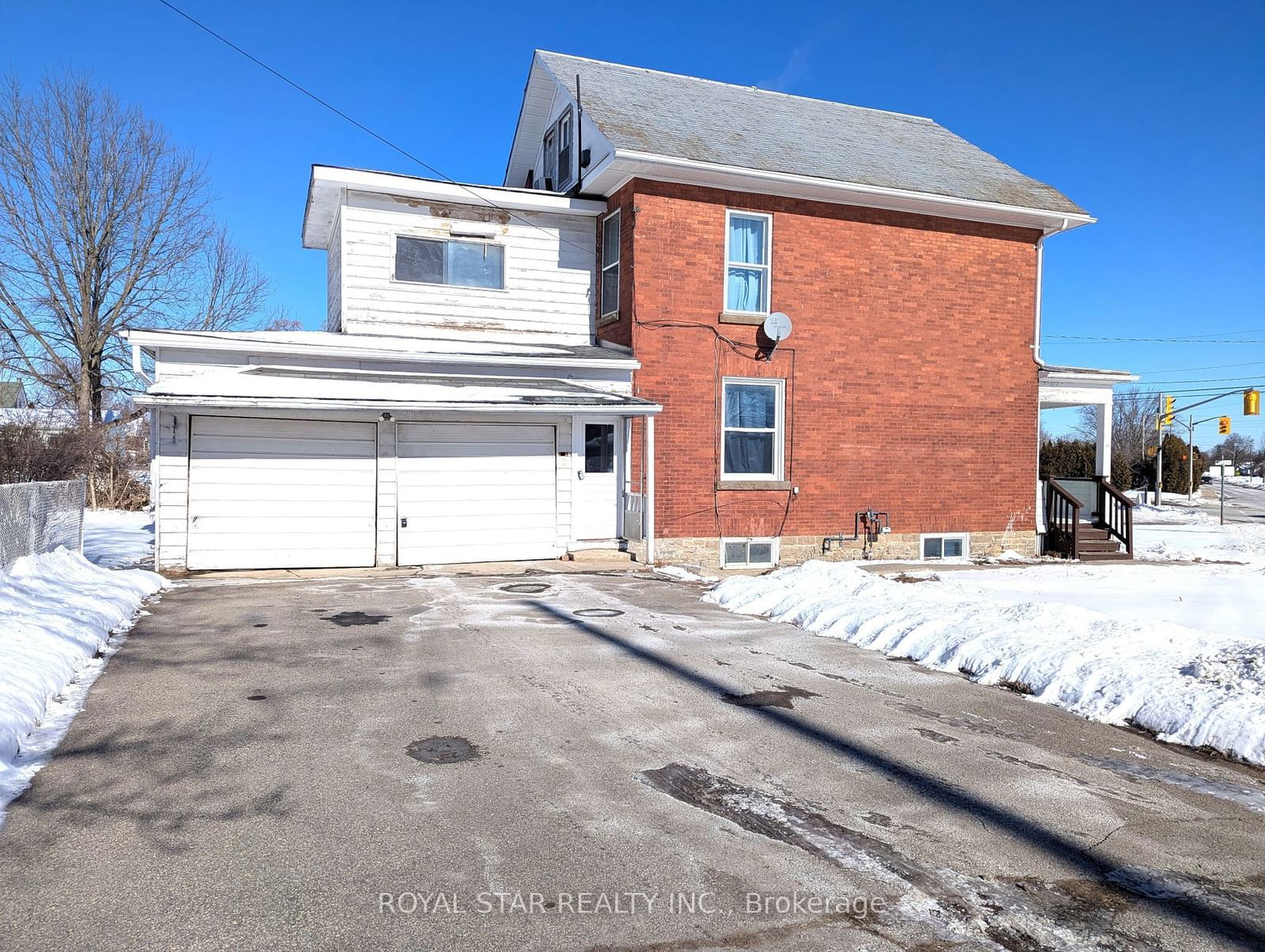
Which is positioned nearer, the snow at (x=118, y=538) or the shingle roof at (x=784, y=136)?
the snow at (x=118, y=538)

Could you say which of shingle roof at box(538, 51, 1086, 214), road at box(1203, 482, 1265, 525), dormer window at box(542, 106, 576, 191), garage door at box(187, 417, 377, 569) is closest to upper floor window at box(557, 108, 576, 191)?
dormer window at box(542, 106, 576, 191)

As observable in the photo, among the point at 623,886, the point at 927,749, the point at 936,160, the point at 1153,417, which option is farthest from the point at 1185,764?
the point at 1153,417

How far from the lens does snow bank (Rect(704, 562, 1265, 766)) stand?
6.02 metres

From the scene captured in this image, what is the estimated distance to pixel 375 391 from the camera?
12781mm

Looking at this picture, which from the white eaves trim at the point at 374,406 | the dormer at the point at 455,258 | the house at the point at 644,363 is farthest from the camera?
the dormer at the point at 455,258

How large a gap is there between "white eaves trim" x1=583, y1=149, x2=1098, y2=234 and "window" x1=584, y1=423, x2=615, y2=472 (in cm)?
410

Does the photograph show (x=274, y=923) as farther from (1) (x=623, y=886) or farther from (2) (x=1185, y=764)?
(2) (x=1185, y=764)

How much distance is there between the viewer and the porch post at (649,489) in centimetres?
1414

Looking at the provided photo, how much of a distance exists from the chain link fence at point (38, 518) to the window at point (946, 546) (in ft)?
45.2

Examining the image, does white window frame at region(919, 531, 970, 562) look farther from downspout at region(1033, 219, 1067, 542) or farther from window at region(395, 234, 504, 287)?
window at region(395, 234, 504, 287)

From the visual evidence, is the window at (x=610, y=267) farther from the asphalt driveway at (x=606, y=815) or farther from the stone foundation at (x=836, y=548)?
the asphalt driveway at (x=606, y=815)

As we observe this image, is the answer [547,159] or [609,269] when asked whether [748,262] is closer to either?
[609,269]

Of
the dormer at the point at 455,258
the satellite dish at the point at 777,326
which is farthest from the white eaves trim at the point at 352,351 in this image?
the satellite dish at the point at 777,326

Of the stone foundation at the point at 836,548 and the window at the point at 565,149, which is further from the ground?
the window at the point at 565,149
